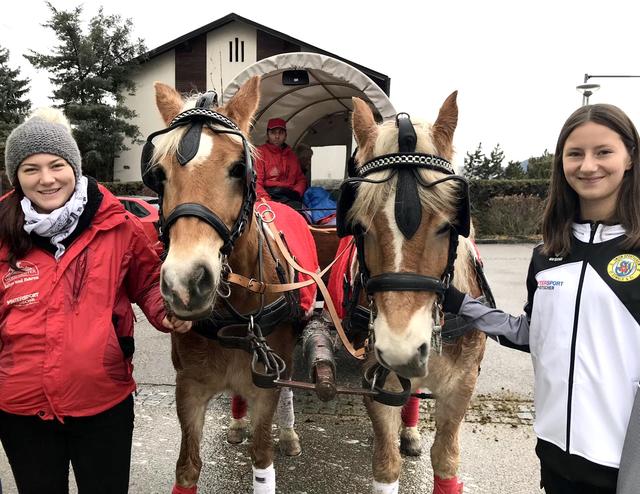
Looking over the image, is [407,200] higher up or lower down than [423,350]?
higher up

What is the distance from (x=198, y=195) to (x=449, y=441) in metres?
1.80

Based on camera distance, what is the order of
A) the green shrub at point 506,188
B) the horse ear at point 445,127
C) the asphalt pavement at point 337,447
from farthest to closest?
the green shrub at point 506,188 → the asphalt pavement at point 337,447 → the horse ear at point 445,127

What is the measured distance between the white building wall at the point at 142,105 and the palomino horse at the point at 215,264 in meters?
25.9

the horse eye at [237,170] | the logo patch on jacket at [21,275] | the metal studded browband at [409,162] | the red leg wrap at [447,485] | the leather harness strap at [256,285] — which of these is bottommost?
the red leg wrap at [447,485]

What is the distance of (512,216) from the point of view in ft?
57.0

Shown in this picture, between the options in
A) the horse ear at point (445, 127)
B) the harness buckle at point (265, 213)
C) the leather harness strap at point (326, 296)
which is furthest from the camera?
the harness buckle at point (265, 213)

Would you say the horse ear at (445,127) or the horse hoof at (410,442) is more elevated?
the horse ear at (445,127)

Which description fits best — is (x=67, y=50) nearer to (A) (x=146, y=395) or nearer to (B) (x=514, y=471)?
(A) (x=146, y=395)

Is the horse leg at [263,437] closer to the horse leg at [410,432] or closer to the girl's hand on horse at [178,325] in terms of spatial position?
the girl's hand on horse at [178,325]

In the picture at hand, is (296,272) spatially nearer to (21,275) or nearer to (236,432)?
(21,275)

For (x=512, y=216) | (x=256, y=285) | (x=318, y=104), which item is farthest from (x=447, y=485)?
(x=512, y=216)

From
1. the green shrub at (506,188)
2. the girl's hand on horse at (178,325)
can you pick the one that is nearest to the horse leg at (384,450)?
the girl's hand on horse at (178,325)

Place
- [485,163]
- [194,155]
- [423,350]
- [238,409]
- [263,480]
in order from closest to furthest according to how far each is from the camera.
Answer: [423,350] → [194,155] → [263,480] → [238,409] → [485,163]

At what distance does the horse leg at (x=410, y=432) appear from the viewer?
11.0ft
